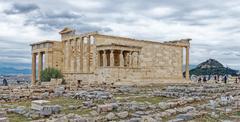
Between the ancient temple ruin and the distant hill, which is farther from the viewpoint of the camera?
the distant hill

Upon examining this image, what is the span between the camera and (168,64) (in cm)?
4900

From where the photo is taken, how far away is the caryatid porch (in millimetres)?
39219

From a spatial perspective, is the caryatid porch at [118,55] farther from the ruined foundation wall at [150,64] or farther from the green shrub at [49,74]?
the green shrub at [49,74]

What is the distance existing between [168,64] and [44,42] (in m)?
17.8

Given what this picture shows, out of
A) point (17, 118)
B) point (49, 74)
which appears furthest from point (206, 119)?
point (49, 74)

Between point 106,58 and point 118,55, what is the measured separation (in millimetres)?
2994

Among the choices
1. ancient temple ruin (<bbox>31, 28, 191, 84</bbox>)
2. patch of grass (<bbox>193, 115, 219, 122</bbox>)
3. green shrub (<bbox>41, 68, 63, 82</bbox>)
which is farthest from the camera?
green shrub (<bbox>41, 68, 63, 82</bbox>)

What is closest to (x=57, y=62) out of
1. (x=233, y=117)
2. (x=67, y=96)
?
(x=67, y=96)

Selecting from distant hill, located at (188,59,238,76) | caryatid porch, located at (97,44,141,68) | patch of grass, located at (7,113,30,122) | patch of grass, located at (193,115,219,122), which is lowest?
patch of grass, located at (193,115,219,122)

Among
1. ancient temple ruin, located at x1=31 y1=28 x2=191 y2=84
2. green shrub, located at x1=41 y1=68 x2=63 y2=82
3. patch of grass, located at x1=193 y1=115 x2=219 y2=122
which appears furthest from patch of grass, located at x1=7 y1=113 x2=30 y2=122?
green shrub, located at x1=41 y1=68 x2=63 y2=82

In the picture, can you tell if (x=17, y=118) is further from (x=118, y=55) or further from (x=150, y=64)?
(x=150, y=64)

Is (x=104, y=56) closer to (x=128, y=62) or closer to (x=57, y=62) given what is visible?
(x=128, y=62)

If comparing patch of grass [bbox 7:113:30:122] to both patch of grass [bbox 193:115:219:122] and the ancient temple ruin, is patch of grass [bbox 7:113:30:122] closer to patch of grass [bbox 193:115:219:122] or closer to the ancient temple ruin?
patch of grass [bbox 193:115:219:122]

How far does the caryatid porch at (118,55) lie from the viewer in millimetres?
39219
